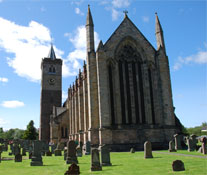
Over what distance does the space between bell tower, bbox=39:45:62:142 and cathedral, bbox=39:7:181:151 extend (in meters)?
30.0

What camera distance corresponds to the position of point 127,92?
2623 centimetres

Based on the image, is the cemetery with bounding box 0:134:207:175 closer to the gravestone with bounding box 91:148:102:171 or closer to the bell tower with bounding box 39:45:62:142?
the gravestone with bounding box 91:148:102:171

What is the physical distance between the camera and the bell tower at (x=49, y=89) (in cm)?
5429

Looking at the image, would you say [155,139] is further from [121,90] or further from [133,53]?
[133,53]

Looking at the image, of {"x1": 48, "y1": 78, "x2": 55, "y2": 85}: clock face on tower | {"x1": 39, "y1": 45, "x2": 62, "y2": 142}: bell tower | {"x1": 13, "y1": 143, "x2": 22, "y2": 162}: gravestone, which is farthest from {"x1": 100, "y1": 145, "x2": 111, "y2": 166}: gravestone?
{"x1": 48, "y1": 78, "x2": 55, "y2": 85}: clock face on tower

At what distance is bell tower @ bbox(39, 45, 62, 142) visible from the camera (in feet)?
178

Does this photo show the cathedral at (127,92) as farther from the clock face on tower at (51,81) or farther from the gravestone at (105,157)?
the clock face on tower at (51,81)

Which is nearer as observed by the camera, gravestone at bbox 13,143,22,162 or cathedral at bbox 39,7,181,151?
gravestone at bbox 13,143,22,162

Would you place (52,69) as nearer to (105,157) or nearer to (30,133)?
(30,133)

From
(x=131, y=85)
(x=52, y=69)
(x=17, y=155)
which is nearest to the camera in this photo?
(x=17, y=155)

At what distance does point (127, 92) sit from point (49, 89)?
36076 mm

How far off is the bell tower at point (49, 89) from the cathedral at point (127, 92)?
30.0 metres

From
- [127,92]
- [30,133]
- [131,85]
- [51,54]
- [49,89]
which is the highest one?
[51,54]

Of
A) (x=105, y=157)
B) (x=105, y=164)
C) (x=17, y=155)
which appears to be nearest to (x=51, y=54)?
(x=17, y=155)
